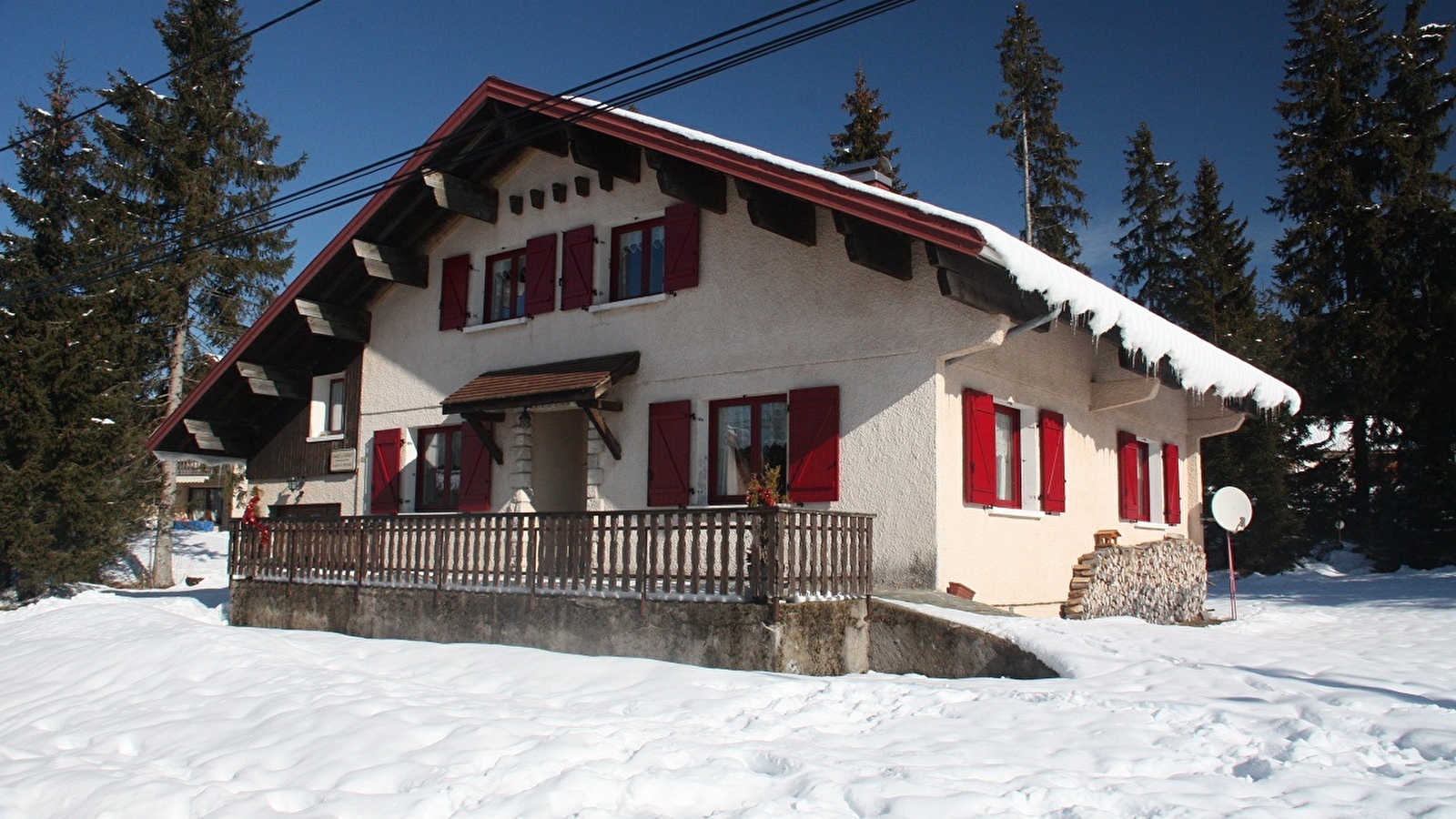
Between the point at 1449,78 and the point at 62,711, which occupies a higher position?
the point at 1449,78

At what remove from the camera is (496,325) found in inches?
592

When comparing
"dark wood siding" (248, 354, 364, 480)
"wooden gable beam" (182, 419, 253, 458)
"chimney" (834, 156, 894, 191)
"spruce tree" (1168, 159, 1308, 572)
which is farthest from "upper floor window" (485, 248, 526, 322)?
"spruce tree" (1168, 159, 1308, 572)

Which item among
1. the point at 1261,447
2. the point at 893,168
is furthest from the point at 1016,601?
the point at 893,168

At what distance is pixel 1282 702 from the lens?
6.95m

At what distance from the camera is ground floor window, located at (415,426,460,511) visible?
1552 cm

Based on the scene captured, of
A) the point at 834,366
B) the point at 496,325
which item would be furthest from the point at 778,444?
the point at 496,325

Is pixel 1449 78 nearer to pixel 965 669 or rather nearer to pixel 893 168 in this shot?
pixel 893 168

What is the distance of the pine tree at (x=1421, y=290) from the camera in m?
24.9

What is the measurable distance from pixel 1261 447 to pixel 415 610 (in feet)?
73.2

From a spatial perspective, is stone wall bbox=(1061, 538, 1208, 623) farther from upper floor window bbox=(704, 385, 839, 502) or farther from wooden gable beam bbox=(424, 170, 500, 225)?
wooden gable beam bbox=(424, 170, 500, 225)

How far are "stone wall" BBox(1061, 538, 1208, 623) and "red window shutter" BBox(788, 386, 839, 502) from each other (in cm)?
370

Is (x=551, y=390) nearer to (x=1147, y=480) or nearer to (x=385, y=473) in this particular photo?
(x=385, y=473)

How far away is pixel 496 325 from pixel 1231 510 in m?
10.3

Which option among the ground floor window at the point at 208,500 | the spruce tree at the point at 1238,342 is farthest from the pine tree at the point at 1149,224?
the ground floor window at the point at 208,500
